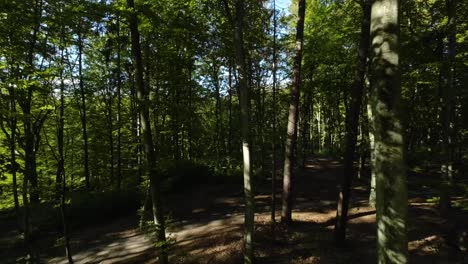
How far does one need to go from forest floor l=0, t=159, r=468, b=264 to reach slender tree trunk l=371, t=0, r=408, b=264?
611 cm

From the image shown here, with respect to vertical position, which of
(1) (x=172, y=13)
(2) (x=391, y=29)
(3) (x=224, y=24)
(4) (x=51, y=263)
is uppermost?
(1) (x=172, y=13)

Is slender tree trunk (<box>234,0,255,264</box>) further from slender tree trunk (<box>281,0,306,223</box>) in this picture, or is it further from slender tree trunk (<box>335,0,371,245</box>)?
slender tree trunk (<box>281,0,306,223</box>)

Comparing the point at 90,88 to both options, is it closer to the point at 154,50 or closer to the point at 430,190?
the point at 154,50

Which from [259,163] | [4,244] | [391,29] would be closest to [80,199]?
[4,244]

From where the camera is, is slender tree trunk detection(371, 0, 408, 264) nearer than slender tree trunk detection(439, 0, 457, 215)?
Yes

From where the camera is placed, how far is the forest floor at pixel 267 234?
9.91 meters

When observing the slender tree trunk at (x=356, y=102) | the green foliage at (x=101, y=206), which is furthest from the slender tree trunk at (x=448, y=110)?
the green foliage at (x=101, y=206)

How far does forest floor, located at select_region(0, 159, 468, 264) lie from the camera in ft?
32.5

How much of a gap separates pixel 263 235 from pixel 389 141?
9.17m

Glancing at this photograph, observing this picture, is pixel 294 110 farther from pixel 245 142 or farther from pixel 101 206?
pixel 101 206

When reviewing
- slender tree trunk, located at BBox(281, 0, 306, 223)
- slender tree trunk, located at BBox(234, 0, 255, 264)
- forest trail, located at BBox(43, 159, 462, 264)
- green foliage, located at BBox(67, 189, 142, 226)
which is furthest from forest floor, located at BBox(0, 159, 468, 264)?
slender tree trunk, located at BBox(281, 0, 306, 223)

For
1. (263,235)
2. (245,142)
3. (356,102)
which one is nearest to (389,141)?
(245,142)

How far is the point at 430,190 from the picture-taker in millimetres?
17656

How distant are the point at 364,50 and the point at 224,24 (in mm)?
4584
